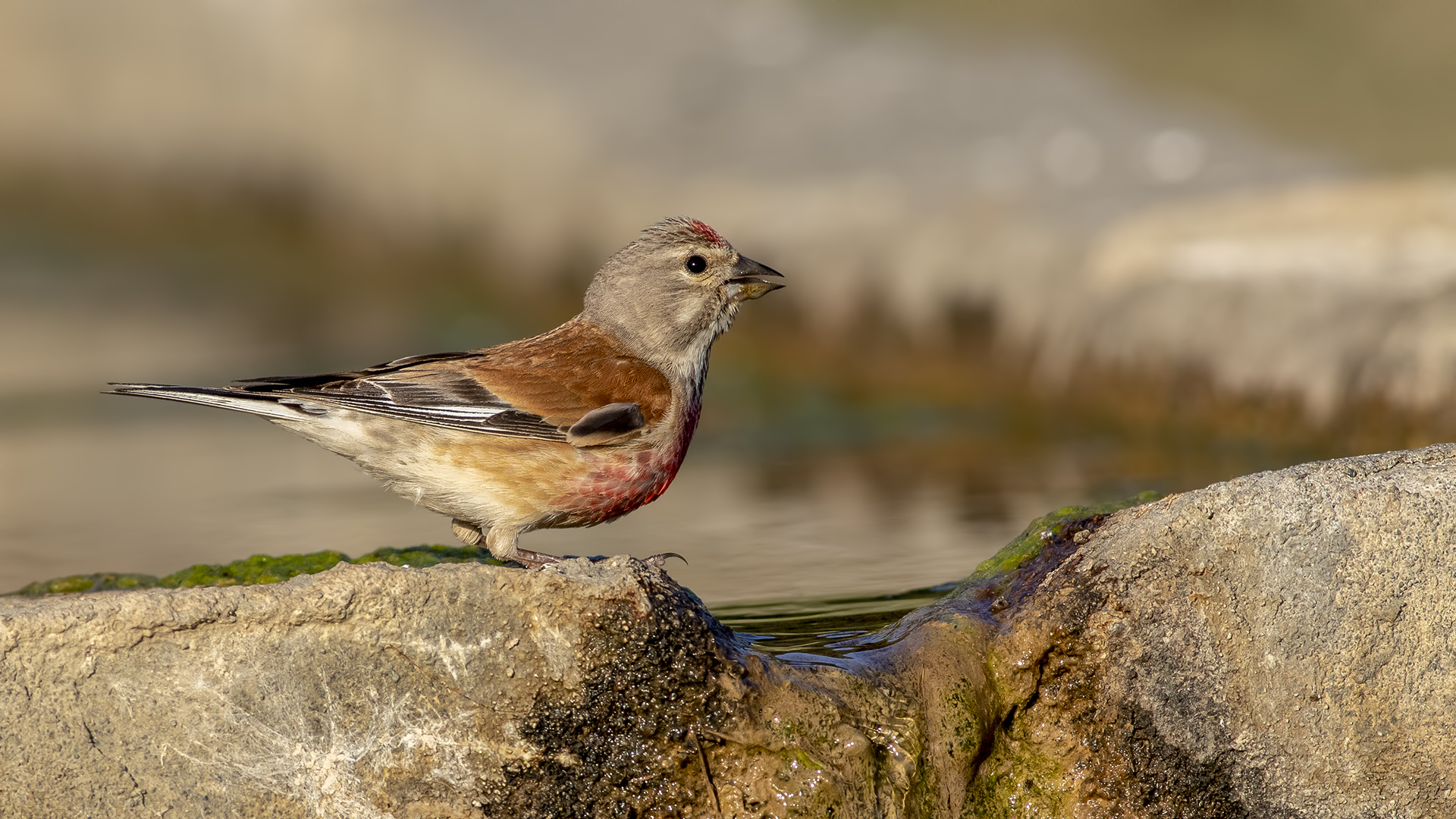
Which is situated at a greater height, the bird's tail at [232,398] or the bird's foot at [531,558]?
the bird's tail at [232,398]

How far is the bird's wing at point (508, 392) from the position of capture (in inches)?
174

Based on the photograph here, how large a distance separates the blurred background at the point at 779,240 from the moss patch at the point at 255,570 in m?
1.36

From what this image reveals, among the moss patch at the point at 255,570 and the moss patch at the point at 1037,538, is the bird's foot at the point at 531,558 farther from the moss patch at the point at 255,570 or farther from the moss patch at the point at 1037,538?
the moss patch at the point at 1037,538

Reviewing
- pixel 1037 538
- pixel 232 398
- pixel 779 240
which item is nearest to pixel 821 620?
pixel 1037 538

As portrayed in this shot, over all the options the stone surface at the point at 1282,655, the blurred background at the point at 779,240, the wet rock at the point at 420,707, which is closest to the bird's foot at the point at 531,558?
the wet rock at the point at 420,707

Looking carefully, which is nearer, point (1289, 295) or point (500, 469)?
point (500, 469)

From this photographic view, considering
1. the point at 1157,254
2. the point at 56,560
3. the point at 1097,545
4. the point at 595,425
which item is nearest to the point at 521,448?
the point at 595,425

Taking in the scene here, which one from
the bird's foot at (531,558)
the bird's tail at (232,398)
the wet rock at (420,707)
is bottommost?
the wet rock at (420,707)

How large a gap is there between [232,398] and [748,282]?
165 centimetres

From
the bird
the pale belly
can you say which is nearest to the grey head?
the bird

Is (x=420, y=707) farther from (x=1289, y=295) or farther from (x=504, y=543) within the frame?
(x=1289, y=295)

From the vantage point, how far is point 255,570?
4379 millimetres

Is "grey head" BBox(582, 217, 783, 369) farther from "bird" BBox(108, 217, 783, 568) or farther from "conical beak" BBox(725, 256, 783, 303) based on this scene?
"bird" BBox(108, 217, 783, 568)

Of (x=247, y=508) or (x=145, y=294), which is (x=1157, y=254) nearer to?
(x=247, y=508)
